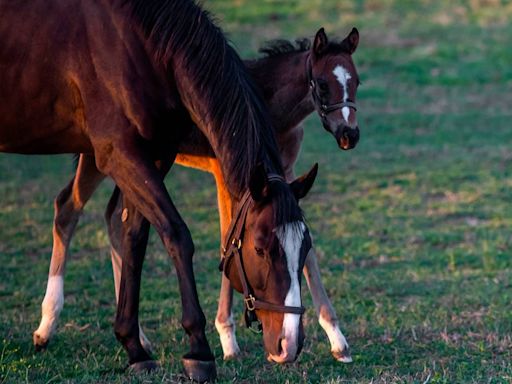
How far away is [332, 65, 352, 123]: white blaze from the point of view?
6887 mm

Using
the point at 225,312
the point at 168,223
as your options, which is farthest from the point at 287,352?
the point at 225,312

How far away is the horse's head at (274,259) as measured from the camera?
5145 millimetres

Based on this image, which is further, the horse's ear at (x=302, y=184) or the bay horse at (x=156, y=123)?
the horse's ear at (x=302, y=184)

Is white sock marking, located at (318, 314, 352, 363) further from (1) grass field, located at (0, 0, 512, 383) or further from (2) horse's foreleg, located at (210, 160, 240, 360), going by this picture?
(2) horse's foreleg, located at (210, 160, 240, 360)

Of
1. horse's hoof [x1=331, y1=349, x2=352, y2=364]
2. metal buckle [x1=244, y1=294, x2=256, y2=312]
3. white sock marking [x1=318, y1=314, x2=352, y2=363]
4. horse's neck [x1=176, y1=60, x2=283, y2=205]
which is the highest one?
horse's neck [x1=176, y1=60, x2=283, y2=205]

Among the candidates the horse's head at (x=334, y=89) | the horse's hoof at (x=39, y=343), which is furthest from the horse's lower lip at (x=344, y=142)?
the horse's hoof at (x=39, y=343)

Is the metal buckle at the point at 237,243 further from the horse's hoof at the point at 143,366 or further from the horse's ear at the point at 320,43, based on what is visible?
the horse's ear at the point at 320,43

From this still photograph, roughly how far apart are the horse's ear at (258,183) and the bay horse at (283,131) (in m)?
1.24

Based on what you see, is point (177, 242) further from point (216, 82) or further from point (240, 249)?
point (216, 82)

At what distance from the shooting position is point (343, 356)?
20.7ft

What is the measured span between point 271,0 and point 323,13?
2.36 m

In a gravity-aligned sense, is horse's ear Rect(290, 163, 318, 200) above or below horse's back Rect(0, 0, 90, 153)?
below

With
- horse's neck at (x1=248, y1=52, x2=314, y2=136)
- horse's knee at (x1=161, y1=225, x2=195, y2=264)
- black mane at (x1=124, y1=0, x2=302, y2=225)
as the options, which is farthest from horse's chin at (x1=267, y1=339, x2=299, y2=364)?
horse's neck at (x1=248, y1=52, x2=314, y2=136)

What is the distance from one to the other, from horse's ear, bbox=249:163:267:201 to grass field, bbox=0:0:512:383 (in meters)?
1.02
